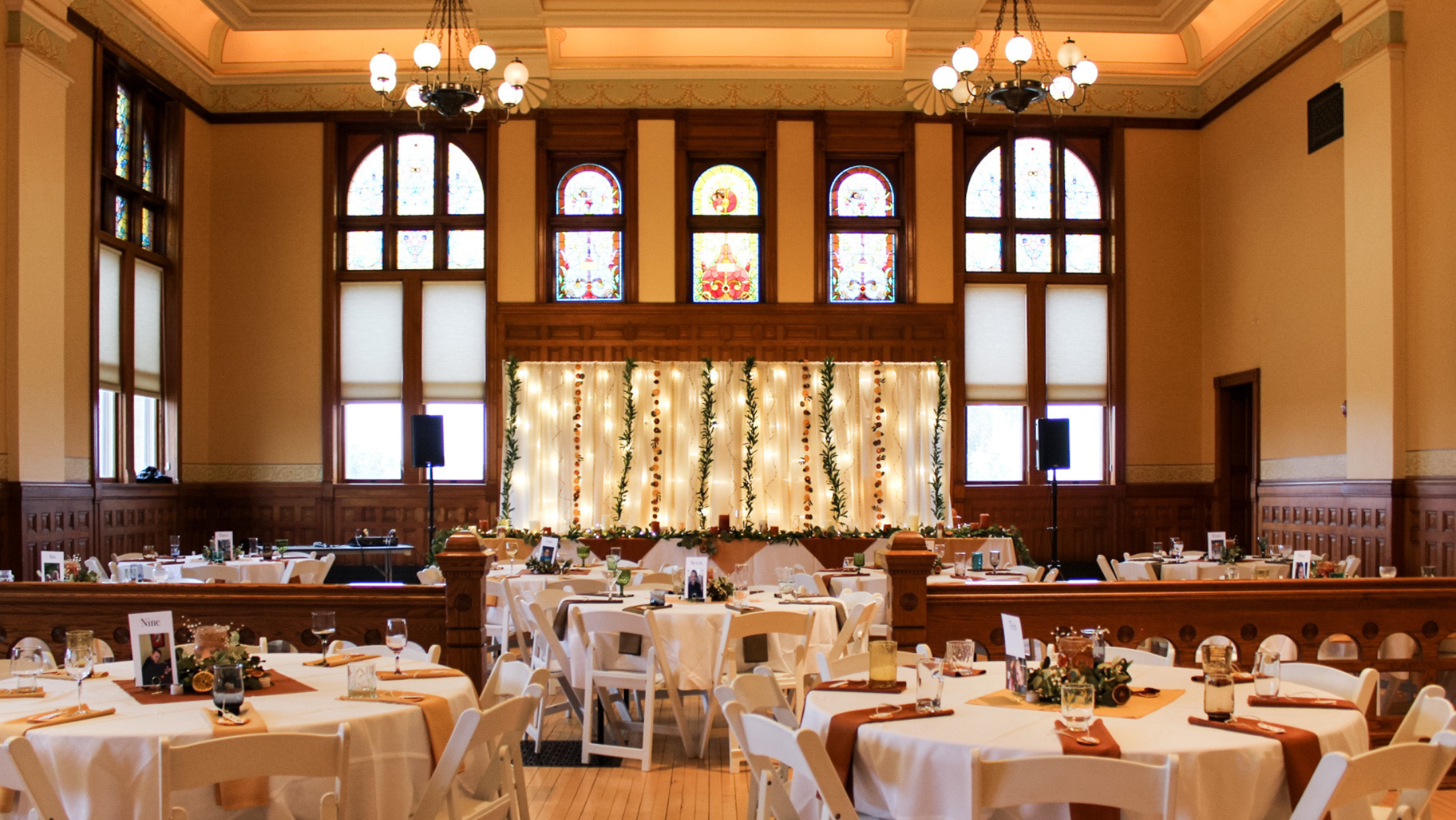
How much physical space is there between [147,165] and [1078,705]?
42.1 feet

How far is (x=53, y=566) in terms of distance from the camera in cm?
823

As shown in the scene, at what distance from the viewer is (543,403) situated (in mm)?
13648

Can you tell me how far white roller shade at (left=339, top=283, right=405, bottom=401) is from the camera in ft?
45.9

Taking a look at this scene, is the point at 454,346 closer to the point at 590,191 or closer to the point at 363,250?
the point at 363,250

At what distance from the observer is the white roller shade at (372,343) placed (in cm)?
1398

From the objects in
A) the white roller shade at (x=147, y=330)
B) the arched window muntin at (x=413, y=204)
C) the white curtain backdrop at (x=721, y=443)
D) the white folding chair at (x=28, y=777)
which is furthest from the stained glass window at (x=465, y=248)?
the white folding chair at (x=28, y=777)

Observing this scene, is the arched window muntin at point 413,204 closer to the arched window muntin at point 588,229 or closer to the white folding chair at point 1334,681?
the arched window muntin at point 588,229

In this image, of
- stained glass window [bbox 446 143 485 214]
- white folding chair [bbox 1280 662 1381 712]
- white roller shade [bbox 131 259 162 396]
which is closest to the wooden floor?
white folding chair [bbox 1280 662 1381 712]

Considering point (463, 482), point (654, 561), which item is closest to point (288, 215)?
point (463, 482)

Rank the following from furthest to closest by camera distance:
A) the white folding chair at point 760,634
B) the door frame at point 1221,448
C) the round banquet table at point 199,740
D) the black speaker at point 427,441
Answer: the door frame at point 1221,448, the black speaker at point 427,441, the white folding chair at point 760,634, the round banquet table at point 199,740

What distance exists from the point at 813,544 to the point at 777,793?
864 cm

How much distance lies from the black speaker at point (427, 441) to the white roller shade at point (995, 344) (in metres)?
6.28

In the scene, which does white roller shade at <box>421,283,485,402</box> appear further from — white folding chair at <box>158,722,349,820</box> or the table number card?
white folding chair at <box>158,722,349,820</box>

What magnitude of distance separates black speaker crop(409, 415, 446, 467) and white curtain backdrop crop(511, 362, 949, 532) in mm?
1706
